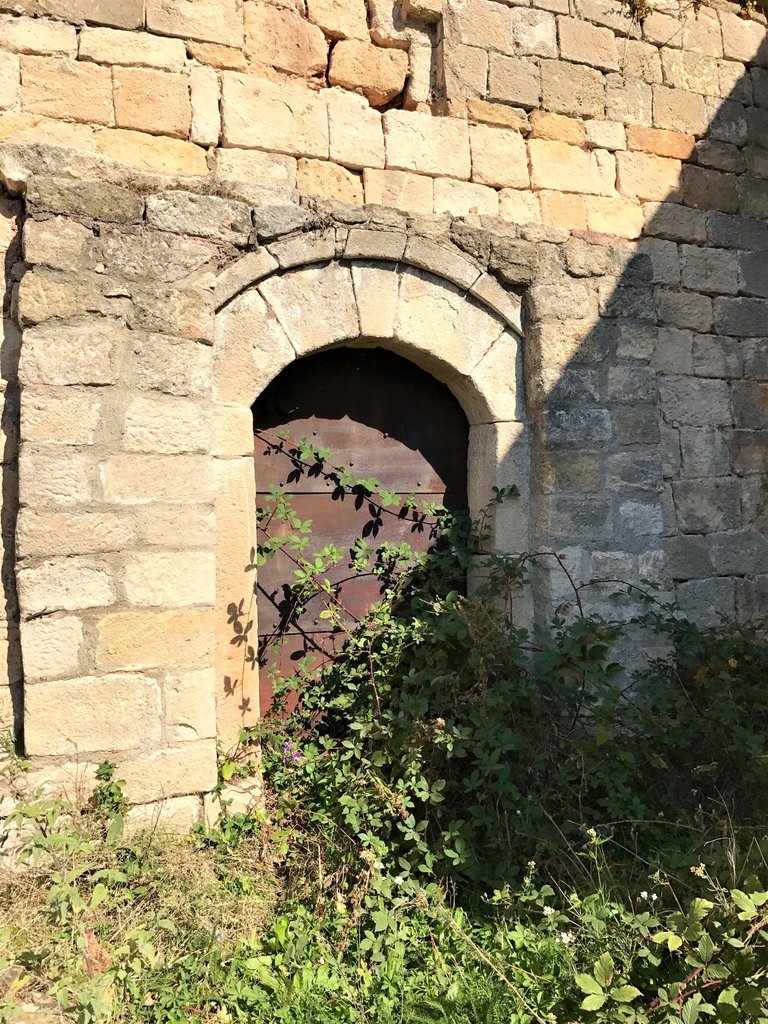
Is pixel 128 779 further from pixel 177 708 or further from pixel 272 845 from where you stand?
pixel 272 845

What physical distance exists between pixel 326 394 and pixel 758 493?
2.33 meters

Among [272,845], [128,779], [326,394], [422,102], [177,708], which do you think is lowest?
[272,845]

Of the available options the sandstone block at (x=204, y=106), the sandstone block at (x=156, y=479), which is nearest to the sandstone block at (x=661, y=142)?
the sandstone block at (x=204, y=106)

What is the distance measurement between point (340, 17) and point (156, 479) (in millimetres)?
2267

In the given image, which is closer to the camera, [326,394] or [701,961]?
[701,961]

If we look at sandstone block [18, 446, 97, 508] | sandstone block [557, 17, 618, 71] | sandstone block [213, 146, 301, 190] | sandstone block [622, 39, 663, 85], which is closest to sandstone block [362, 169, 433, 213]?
sandstone block [213, 146, 301, 190]

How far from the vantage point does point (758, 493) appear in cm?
407

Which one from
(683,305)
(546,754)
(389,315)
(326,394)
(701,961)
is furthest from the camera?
(683,305)

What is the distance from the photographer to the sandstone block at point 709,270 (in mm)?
3998

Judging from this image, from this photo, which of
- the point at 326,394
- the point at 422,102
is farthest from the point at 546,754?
the point at 422,102

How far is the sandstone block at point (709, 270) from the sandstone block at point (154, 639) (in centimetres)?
295

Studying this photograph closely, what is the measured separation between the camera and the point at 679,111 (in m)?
4.06

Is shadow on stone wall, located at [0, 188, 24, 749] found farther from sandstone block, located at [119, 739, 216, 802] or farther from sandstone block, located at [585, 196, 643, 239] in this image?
sandstone block, located at [585, 196, 643, 239]

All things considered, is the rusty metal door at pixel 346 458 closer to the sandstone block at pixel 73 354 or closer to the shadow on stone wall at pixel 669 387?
the shadow on stone wall at pixel 669 387
